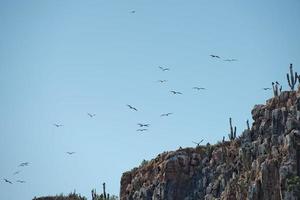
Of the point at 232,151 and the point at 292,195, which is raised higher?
the point at 232,151

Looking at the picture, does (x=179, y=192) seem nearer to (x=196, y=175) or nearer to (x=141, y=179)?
(x=196, y=175)

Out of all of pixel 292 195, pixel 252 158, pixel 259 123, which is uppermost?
pixel 259 123

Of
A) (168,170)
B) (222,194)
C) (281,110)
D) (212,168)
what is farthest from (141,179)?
(281,110)

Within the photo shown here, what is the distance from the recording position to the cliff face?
7244 cm

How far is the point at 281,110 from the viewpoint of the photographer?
259ft

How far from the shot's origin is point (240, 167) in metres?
82.1

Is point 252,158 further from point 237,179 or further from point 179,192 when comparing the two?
point 179,192

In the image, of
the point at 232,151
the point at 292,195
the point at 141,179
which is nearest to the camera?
the point at 292,195

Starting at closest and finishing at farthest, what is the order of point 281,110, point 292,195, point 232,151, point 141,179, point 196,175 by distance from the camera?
point 292,195, point 281,110, point 232,151, point 196,175, point 141,179

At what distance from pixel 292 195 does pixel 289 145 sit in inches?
262

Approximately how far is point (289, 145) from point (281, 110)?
7.36m

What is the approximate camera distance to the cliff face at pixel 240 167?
72.4m

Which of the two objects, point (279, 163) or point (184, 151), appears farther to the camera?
point (184, 151)

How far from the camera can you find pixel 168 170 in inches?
3686
